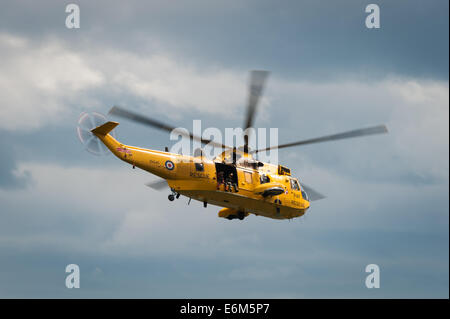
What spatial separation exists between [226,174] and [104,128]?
30.1ft

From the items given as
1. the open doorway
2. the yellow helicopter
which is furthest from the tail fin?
the open doorway

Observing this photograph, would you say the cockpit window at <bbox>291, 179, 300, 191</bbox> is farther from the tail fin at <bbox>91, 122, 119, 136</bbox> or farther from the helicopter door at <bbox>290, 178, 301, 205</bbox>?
the tail fin at <bbox>91, 122, 119, 136</bbox>

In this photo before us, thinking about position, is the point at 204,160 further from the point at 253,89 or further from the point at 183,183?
the point at 253,89

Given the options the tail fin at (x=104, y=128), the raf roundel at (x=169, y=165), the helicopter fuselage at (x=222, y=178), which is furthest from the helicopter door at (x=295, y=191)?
the tail fin at (x=104, y=128)

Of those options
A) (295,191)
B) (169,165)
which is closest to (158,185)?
(169,165)

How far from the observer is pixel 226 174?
4397cm

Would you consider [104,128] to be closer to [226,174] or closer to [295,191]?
[226,174]

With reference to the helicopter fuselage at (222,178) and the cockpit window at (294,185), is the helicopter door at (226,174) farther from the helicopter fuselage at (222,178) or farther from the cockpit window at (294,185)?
the cockpit window at (294,185)

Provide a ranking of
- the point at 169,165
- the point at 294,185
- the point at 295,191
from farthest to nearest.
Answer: the point at 294,185
the point at 295,191
the point at 169,165

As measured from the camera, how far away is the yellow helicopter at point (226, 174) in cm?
4178

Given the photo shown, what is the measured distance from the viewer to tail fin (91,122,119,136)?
135 feet
